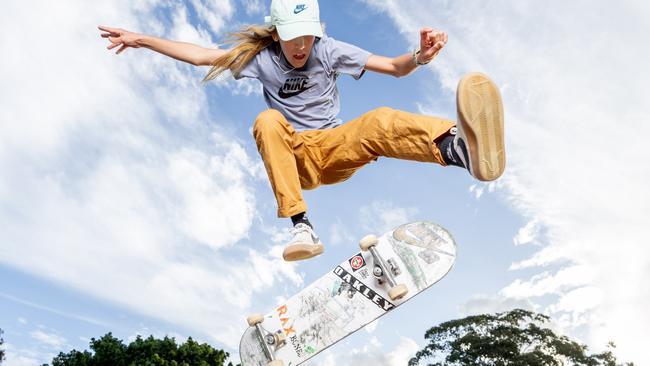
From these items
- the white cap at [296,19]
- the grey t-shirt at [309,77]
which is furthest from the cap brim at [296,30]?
the grey t-shirt at [309,77]

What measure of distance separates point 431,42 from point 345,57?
689 millimetres

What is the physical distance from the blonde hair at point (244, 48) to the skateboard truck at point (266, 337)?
6.83 feet

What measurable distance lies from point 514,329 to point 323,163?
18793 mm

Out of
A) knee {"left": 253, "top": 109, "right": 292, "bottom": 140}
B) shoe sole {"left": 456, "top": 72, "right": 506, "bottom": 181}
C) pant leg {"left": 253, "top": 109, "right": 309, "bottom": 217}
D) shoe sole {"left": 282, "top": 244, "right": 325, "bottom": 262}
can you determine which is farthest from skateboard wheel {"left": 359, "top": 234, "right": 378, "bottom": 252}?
shoe sole {"left": 456, "top": 72, "right": 506, "bottom": 181}

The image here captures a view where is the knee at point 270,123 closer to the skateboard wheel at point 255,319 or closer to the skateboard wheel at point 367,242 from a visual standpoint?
the skateboard wheel at point 367,242

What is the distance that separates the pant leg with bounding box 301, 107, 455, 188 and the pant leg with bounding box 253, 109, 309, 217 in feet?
0.67

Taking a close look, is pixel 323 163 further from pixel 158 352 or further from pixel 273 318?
pixel 158 352

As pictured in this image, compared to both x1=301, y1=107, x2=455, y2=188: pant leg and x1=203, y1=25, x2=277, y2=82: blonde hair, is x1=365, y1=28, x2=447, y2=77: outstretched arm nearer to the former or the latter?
x1=301, y1=107, x2=455, y2=188: pant leg

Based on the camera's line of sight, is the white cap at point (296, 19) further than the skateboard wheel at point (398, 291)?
No

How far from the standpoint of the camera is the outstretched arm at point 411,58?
401cm

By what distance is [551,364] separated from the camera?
20.7m

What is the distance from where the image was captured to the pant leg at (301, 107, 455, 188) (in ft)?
12.6

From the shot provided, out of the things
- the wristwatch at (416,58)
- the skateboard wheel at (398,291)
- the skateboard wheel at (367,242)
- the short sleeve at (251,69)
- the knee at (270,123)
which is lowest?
the skateboard wheel at (398,291)

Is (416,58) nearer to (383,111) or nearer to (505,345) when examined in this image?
(383,111)
